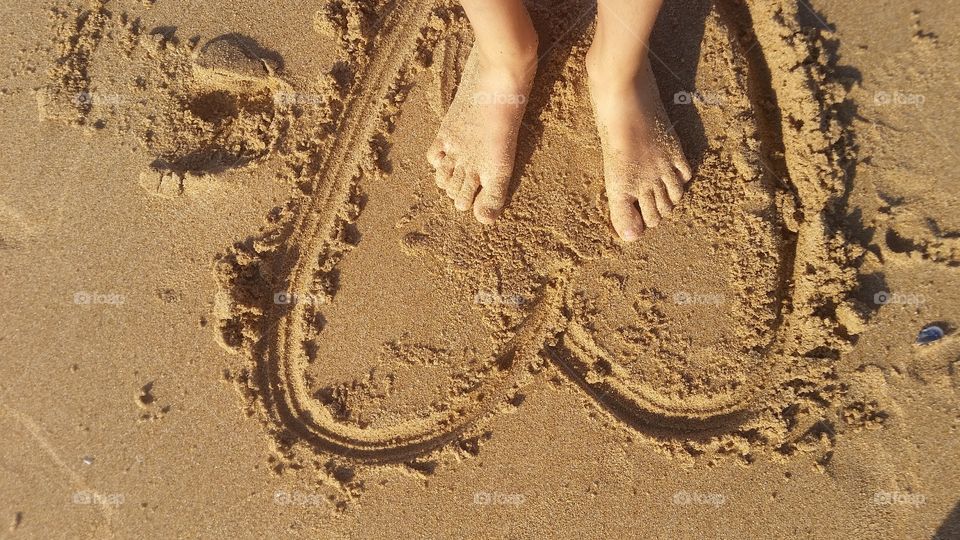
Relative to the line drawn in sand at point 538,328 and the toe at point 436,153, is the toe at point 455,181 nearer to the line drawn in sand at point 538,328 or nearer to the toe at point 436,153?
the toe at point 436,153

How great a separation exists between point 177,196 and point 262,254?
0.48 metres

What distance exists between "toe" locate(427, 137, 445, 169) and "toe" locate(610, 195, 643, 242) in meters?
0.79

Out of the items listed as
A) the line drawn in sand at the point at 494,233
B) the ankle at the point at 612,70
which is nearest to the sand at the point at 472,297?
the line drawn in sand at the point at 494,233

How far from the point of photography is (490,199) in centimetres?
238

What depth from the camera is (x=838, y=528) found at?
2307 millimetres

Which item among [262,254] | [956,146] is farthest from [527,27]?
[956,146]

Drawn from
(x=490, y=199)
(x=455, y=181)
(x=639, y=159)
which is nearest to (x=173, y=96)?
(x=455, y=181)

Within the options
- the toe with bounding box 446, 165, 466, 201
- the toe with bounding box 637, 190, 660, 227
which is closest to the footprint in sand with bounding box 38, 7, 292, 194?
the toe with bounding box 446, 165, 466, 201

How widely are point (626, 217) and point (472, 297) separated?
764 millimetres

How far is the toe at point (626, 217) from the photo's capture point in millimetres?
2348

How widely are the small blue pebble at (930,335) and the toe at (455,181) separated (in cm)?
211

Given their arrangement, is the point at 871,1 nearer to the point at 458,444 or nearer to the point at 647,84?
the point at 647,84

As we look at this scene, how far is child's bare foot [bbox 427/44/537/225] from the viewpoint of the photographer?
7.59 ft

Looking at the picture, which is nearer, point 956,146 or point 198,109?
point 956,146
